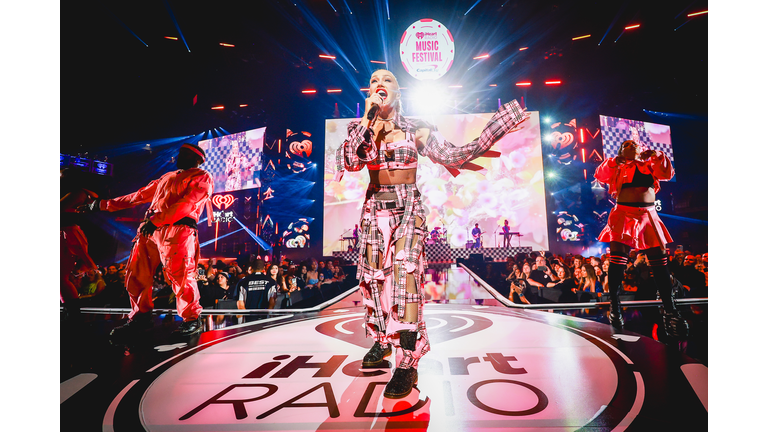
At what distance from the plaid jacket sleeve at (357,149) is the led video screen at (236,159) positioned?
10114 millimetres

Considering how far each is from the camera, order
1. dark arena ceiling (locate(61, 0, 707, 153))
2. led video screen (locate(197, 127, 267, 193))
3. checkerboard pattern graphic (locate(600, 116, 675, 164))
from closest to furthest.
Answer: dark arena ceiling (locate(61, 0, 707, 153)) < checkerboard pattern graphic (locate(600, 116, 675, 164)) < led video screen (locate(197, 127, 267, 193))

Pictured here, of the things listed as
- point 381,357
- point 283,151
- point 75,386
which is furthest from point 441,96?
point 75,386

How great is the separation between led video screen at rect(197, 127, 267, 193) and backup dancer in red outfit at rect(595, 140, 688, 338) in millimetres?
10339

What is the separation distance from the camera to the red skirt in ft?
8.22

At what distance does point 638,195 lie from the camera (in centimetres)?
263

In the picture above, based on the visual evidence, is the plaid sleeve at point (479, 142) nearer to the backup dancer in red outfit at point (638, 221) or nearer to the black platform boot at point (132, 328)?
the backup dancer in red outfit at point (638, 221)

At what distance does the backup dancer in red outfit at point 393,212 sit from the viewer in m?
1.56

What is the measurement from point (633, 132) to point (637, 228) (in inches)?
384

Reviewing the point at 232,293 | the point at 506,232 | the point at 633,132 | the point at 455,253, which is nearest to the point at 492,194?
the point at 506,232

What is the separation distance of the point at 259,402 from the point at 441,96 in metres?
9.64

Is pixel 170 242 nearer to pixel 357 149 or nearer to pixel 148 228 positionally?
pixel 148 228

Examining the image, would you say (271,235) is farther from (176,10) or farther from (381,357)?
(381,357)

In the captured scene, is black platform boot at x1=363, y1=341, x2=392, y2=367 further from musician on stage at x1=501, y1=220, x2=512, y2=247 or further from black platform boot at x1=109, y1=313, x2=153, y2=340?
musician on stage at x1=501, y1=220, x2=512, y2=247

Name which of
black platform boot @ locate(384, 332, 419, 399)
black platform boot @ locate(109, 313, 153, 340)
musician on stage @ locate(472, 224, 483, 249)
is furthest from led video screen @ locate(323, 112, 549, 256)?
black platform boot @ locate(384, 332, 419, 399)
